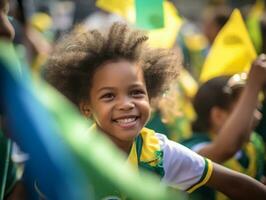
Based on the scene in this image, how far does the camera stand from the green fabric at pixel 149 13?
3.12m

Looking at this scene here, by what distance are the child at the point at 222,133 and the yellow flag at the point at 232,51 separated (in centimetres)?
20

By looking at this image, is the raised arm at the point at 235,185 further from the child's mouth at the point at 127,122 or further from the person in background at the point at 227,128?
the person in background at the point at 227,128

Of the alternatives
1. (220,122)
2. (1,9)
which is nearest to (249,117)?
(220,122)

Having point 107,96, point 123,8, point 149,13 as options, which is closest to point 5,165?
point 107,96

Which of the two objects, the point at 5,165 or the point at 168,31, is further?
the point at 168,31

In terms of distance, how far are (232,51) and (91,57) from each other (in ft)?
4.15

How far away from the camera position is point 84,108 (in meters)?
2.64

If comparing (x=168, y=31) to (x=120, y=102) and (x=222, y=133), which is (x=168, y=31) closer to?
(x=222, y=133)

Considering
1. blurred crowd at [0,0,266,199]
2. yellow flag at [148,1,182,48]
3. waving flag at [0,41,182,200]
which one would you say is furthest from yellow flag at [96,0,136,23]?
waving flag at [0,41,182,200]

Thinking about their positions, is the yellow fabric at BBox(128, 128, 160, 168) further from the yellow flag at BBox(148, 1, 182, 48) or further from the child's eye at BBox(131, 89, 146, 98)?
the yellow flag at BBox(148, 1, 182, 48)

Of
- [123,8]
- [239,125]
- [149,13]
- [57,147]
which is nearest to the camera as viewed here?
[57,147]

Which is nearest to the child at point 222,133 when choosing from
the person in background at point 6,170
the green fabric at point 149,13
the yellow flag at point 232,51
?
the yellow flag at point 232,51

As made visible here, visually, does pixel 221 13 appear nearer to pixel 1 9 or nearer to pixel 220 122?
pixel 220 122

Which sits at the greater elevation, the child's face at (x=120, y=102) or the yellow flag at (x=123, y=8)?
the child's face at (x=120, y=102)
